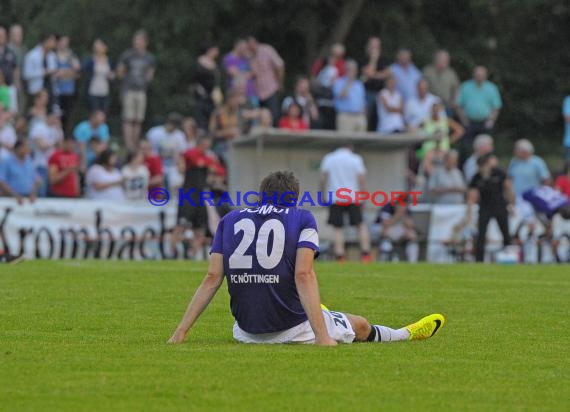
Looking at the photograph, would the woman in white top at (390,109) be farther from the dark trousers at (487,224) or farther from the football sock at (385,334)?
the football sock at (385,334)

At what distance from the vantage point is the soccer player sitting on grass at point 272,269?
10.8 meters

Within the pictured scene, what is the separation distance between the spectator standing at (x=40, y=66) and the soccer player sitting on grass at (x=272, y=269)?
61.4ft

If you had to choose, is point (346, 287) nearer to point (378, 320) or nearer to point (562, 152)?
point (378, 320)

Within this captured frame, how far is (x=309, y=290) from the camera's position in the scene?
10641mm

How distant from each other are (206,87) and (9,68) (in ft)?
13.1

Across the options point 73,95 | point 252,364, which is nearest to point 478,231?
point 73,95

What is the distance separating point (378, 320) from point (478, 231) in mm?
13121

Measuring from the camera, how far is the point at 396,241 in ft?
93.0

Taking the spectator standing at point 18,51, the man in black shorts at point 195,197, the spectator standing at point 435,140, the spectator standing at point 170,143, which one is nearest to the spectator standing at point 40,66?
the spectator standing at point 18,51

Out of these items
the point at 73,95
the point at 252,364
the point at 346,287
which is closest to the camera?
the point at 252,364

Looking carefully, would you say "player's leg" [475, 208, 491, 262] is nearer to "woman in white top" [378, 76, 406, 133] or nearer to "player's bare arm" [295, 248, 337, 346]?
"woman in white top" [378, 76, 406, 133]

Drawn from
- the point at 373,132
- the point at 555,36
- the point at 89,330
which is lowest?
the point at 89,330

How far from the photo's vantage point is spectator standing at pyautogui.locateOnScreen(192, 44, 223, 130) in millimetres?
29953

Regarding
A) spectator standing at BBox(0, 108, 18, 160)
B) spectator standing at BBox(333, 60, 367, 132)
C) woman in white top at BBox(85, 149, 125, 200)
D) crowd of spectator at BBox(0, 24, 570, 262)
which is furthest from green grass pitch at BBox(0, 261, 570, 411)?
spectator standing at BBox(333, 60, 367, 132)
